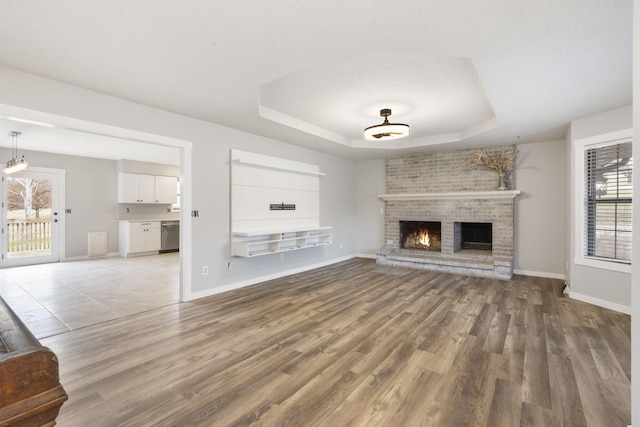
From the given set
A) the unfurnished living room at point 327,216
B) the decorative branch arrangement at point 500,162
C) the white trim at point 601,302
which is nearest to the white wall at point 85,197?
the unfurnished living room at point 327,216

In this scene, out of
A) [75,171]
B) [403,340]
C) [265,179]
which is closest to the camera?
[403,340]

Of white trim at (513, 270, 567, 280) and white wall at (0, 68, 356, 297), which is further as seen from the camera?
white trim at (513, 270, 567, 280)

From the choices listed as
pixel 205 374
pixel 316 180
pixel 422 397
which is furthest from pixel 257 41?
pixel 316 180

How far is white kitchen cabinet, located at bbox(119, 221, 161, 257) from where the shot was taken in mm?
7652

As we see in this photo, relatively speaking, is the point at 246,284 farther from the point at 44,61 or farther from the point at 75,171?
the point at 75,171

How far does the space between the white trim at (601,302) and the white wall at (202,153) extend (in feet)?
13.7

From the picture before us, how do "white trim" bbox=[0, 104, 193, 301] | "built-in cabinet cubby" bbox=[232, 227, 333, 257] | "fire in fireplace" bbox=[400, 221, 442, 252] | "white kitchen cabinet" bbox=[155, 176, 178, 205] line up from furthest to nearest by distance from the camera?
1. "white kitchen cabinet" bbox=[155, 176, 178, 205]
2. "fire in fireplace" bbox=[400, 221, 442, 252]
3. "built-in cabinet cubby" bbox=[232, 227, 333, 257]
4. "white trim" bbox=[0, 104, 193, 301]

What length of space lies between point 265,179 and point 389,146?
8.69 ft

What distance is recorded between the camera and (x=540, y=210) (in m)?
5.52

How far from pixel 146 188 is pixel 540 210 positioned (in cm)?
909

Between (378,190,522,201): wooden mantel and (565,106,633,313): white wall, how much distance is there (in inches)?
47.1

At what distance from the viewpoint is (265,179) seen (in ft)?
16.9

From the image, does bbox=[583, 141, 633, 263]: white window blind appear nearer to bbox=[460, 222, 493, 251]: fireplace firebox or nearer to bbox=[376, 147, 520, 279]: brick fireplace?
bbox=[376, 147, 520, 279]: brick fireplace

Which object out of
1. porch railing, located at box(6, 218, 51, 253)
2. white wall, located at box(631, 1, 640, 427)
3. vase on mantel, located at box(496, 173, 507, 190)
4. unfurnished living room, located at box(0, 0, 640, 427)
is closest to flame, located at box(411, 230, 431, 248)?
unfurnished living room, located at box(0, 0, 640, 427)
